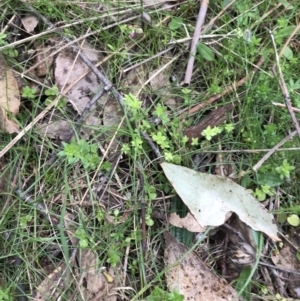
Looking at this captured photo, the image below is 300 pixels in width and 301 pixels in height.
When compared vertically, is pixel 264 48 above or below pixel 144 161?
above

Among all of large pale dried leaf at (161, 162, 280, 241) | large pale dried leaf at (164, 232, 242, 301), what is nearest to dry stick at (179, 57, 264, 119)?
large pale dried leaf at (161, 162, 280, 241)

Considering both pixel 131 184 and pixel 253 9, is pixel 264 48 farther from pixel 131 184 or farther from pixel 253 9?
pixel 131 184

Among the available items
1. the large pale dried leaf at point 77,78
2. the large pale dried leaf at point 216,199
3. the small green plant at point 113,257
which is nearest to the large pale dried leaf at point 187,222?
the large pale dried leaf at point 216,199

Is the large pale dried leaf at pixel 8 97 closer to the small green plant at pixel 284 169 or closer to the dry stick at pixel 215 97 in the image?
the dry stick at pixel 215 97

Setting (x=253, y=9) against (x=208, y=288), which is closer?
(x=208, y=288)

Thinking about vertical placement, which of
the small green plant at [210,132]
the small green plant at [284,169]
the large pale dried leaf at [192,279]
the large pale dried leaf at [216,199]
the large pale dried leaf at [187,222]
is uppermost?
the small green plant at [210,132]

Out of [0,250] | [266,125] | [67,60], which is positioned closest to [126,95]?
[67,60]

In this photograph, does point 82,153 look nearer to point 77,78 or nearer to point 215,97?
point 77,78
